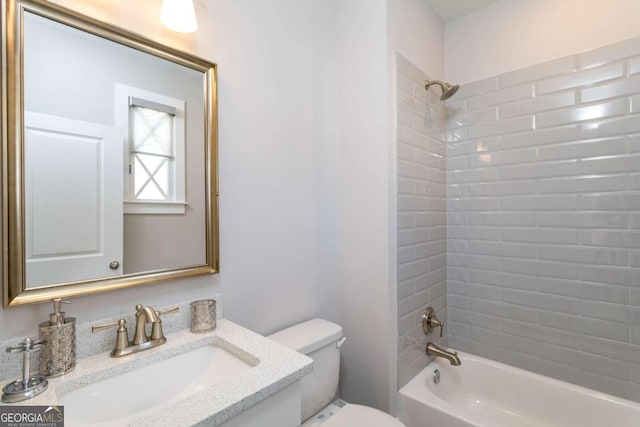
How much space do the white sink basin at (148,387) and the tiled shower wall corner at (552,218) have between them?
154 centimetres

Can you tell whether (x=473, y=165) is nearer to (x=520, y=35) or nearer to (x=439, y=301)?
(x=520, y=35)

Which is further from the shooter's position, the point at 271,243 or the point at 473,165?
the point at 473,165

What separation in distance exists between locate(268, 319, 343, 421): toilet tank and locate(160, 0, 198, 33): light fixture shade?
49.4 inches

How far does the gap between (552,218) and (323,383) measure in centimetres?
145

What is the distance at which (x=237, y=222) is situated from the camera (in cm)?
127

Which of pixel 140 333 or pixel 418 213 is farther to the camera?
pixel 418 213

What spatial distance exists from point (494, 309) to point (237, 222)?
158 cm

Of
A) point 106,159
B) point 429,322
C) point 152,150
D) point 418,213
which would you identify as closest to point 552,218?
point 418,213

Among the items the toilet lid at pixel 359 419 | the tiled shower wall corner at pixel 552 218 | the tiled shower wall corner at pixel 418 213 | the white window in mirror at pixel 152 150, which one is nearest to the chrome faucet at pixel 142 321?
the white window in mirror at pixel 152 150

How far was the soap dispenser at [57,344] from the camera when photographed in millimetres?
763

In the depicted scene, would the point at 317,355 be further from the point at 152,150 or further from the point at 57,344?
the point at 152,150

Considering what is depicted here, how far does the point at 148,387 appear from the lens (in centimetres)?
88

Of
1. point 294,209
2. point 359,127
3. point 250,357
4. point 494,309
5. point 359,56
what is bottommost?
point 494,309

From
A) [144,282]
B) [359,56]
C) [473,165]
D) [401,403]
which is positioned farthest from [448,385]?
[359,56]
